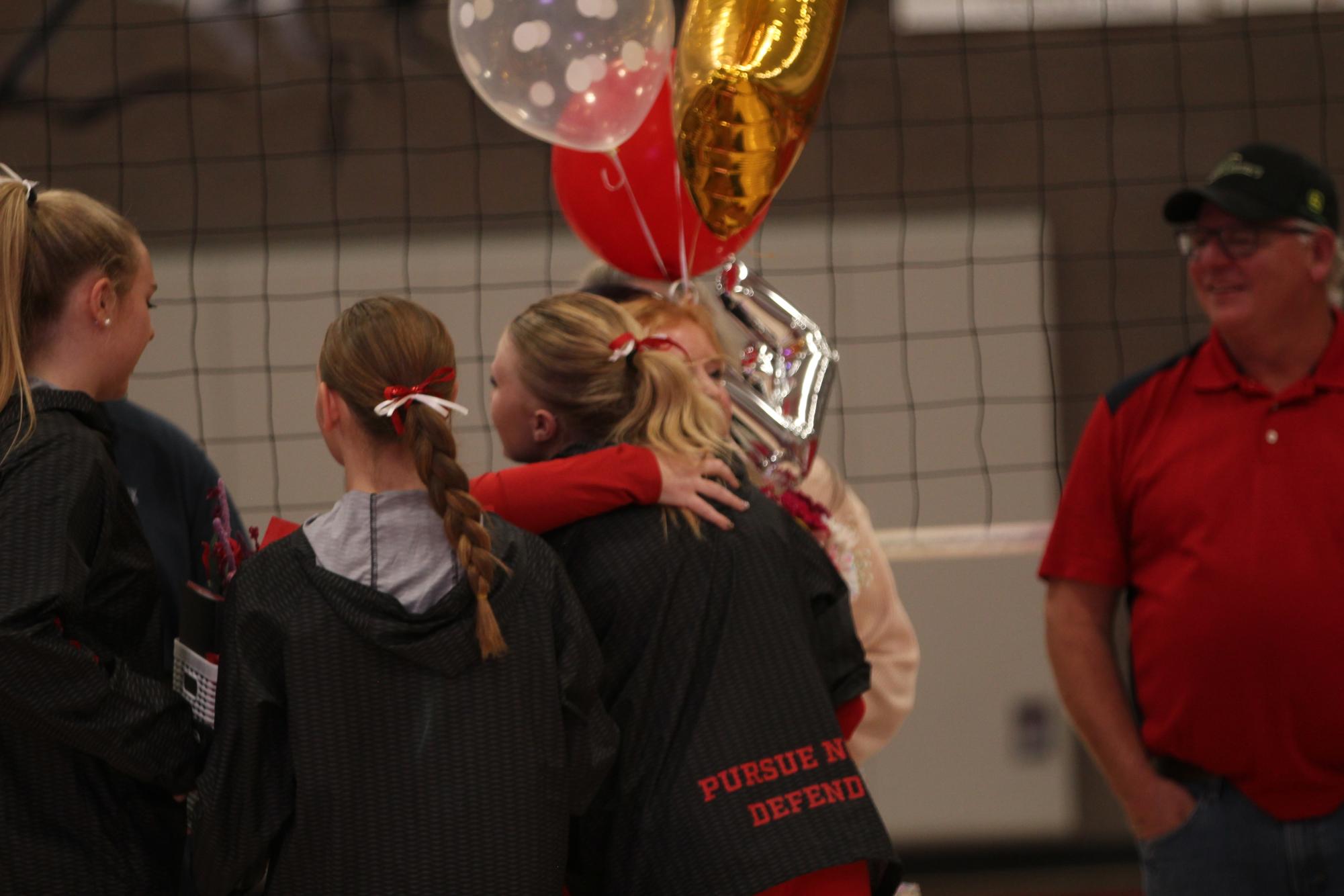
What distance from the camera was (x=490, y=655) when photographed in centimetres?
146

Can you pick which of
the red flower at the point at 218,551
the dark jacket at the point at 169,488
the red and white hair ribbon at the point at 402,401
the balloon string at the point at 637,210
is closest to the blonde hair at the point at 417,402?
the red and white hair ribbon at the point at 402,401

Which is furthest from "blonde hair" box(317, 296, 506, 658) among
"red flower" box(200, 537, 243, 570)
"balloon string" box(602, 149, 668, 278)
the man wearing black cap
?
the man wearing black cap

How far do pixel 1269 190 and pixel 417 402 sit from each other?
1.26m

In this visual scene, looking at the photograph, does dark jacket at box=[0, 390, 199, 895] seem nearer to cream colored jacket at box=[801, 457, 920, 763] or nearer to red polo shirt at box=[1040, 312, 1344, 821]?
cream colored jacket at box=[801, 457, 920, 763]

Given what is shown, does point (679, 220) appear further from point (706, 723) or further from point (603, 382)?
point (706, 723)

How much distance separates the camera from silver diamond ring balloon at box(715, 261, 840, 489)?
6.59 ft

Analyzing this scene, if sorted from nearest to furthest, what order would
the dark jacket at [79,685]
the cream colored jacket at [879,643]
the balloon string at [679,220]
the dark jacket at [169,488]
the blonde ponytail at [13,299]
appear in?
1. the dark jacket at [79,685]
2. the blonde ponytail at [13,299]
3. the dark jacket at [169,488]
4. the balloon string at [679,220]
5. the cream colored jacket at [879,643]

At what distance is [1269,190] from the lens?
199 cm

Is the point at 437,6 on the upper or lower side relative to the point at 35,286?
upper

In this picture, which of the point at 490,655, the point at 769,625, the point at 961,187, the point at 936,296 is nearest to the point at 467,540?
the point at 490,655

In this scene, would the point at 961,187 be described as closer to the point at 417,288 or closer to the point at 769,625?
the point at 417,288

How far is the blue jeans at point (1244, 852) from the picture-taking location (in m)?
1.84

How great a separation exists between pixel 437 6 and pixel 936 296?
180 centimetres

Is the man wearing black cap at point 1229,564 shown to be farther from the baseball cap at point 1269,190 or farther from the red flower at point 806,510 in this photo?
the red flower at point 806,510
